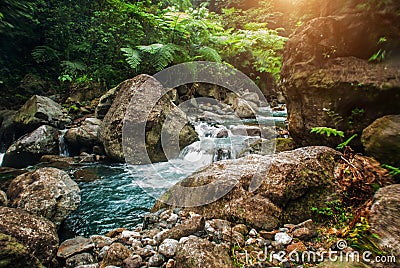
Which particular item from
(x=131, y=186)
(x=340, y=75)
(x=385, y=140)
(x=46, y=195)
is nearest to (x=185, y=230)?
(x=385, y=140)

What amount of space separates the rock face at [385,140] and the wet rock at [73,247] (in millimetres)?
2967

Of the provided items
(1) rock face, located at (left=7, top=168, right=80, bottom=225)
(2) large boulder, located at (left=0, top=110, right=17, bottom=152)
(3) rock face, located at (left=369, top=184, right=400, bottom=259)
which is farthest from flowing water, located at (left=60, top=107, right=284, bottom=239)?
(2) large boulder, located at (left=0, top=110, right=17, bottom=152)

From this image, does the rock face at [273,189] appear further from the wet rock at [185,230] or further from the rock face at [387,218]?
the rock face at [387,218]

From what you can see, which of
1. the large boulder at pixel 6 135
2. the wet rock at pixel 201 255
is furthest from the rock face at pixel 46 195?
the large boulder at pixel 6 135

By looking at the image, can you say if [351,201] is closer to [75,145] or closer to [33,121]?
[75,145]

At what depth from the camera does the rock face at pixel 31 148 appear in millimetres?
5473

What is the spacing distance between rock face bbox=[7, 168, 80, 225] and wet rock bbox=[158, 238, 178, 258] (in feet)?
6.63

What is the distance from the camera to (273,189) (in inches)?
82.3

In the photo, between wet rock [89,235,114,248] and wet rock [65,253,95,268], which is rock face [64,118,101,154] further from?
wet rock [65,253,95,268]

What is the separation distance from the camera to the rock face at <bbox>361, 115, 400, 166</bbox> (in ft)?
5.99

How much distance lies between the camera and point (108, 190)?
418 cm

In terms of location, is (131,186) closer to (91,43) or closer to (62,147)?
(62,147)

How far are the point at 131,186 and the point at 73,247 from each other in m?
2.08

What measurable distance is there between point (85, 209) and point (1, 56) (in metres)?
8.93
